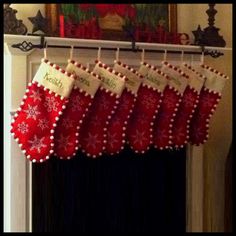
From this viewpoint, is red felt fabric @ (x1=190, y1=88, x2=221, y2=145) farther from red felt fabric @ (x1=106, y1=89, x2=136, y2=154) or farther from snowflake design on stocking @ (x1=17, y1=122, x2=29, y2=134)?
snowflake design on stocking @ (x1=17, y1=122, x2=29, y2=134)

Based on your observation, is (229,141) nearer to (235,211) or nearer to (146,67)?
(235,211)

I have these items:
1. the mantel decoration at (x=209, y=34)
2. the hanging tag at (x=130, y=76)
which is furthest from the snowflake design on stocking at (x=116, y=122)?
the mantel decoration at (x=209, y=34)

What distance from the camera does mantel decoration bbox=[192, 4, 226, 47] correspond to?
147 centimetres

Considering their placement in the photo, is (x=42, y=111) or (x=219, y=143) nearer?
(x=42, y=111)

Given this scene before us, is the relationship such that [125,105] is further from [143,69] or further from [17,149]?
[17,149]

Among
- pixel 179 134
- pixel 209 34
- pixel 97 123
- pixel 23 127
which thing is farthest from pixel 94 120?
pixel 209 34

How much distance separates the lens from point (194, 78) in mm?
1414

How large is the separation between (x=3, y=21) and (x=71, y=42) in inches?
8.7

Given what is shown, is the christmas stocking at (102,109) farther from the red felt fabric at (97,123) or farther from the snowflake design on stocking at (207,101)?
the snowflake design on stocking at (207,101)

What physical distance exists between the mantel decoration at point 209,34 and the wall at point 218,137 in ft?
0.34

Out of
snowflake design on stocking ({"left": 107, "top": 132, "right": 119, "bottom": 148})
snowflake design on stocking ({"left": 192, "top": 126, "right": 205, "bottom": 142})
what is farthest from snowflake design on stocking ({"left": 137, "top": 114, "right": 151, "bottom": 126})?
snowflake design on stocking ({"left": 192, "top": 126, "right": 205, "bottom": 142})

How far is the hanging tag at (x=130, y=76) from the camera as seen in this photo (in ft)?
4.26

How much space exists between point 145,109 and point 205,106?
25cm

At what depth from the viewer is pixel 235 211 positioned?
62.4 inches
